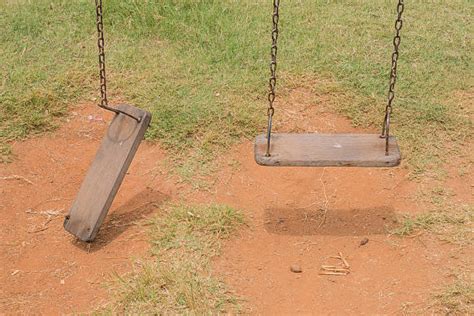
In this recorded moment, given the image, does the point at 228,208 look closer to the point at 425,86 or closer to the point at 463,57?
the point at 425,86

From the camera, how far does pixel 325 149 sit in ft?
12.8

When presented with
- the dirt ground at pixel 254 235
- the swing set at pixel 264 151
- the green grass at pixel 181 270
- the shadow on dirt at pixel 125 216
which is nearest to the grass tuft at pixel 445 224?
the dirt ground at pixel 254 235

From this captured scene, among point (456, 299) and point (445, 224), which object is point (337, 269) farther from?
point (445, 224)

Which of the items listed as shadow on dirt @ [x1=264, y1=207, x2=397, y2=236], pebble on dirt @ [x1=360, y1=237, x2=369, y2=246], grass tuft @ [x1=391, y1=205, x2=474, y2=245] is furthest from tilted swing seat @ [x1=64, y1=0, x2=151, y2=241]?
grass tuft @ [x1=391, y1=205, x2=474, y2=245]

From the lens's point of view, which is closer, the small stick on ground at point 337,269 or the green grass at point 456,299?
the green grass at point 456,299

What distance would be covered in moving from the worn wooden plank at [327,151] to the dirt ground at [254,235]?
56 cm

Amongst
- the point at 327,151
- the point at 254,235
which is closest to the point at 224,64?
the point at 254,235

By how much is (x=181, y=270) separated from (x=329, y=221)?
39.4 inches

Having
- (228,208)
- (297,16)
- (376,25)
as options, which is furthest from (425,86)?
(228,208)

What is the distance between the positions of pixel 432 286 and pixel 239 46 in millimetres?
2960

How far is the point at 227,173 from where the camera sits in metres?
4.73

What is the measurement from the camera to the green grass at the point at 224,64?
515 centimetres

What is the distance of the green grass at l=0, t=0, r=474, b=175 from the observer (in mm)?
5152

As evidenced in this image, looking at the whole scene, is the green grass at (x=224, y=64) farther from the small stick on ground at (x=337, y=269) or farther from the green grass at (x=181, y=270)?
the small stick on ground at (x=337, y=269)
